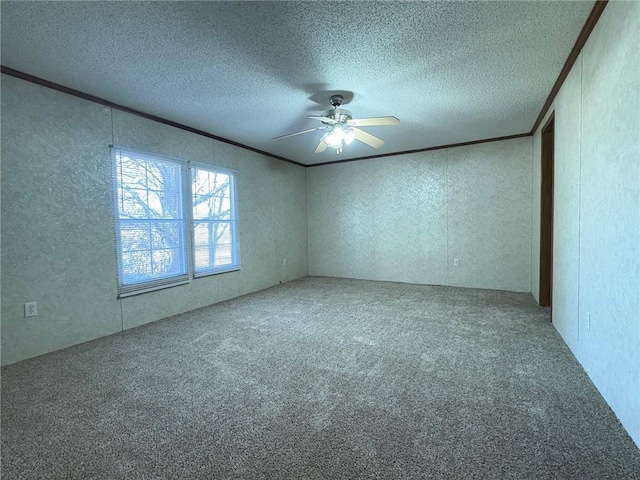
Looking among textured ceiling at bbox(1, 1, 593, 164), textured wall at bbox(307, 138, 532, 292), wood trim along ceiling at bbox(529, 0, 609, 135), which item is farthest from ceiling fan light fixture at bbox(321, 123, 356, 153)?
textured wall at bbox(307, 138, 532, 292)

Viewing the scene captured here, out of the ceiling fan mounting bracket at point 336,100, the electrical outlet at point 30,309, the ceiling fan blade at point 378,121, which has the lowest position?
the electrical outlet at point 30,309

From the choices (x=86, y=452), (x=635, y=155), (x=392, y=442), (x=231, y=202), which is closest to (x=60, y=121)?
(x=231, y=202)

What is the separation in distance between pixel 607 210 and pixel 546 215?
233 cm

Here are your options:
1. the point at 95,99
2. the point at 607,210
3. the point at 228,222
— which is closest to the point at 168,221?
the point at 228,222

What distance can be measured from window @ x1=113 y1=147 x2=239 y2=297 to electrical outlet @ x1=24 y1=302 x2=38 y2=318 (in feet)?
2.33

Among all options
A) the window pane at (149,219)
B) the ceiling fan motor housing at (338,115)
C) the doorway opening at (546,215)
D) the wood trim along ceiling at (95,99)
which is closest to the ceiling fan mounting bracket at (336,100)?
the ceiling fan motor housing at (338,115)

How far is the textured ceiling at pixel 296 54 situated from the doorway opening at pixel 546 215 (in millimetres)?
519

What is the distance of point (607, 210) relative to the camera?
183 centimetres

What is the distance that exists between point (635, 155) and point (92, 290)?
4.20 metres

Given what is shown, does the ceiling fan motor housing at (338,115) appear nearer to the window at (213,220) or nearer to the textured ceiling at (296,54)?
the textured ceiling at (296,54)

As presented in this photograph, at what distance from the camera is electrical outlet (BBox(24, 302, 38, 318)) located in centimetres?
265

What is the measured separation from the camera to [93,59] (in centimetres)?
238

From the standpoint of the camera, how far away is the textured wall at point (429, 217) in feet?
15.7

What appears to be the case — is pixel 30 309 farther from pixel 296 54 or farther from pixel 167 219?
pixel 296 54
